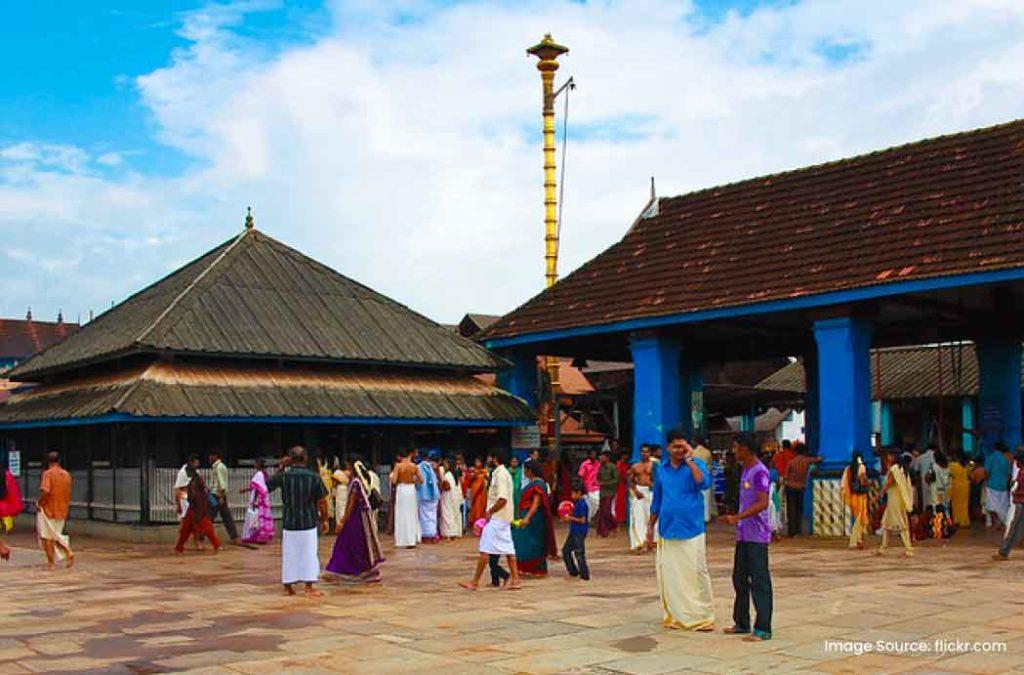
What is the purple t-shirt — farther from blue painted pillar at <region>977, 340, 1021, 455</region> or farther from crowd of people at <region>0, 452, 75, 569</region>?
blue painted pillar at <region>977, 340, 1021, 455</region>

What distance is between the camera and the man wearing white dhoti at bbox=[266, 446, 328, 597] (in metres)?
12.7

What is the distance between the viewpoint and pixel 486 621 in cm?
1052

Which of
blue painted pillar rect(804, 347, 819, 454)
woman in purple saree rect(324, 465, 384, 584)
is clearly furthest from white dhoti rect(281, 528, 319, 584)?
blue painted pillar rect(804, 347, 819, 454)

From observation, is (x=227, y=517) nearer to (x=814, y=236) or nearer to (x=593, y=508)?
(x=593, y=508)

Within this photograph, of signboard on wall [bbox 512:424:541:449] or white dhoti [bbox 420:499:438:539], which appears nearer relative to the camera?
white dhoti [bbox 420:499:438:539]

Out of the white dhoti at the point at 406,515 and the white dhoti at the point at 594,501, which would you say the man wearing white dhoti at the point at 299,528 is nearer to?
Result: the white dhoti at the point at 406,515

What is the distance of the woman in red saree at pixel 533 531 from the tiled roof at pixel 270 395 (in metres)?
8.00

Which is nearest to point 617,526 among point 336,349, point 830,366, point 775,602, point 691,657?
point 830,366

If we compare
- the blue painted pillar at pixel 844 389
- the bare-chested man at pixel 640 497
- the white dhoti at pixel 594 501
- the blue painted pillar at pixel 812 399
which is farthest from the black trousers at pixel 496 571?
the blue painted pillar at pixel 812 399

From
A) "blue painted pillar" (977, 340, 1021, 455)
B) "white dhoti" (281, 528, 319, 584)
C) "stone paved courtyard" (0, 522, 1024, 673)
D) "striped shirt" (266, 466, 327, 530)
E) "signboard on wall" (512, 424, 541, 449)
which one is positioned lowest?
"stone paved courtyard" (0, 522, 1024, 673)

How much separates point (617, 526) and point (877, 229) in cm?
717

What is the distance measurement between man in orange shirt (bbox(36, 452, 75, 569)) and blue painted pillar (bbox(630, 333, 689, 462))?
1059cm

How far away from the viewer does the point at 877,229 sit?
19844mm

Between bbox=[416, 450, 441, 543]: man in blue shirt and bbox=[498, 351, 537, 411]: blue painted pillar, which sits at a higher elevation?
bbox=[498, 351, 537, 411]: blue painted pillar
